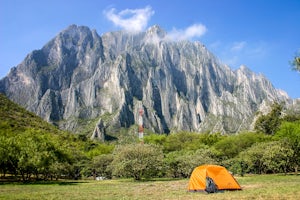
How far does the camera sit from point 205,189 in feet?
93.4

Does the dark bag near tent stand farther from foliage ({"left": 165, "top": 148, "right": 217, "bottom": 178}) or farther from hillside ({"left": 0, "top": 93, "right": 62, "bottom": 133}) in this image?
hillside ({"left": 0, "top": 93, "right": 62, "bottom": 133})

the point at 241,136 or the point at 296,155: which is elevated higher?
the point at 241,136

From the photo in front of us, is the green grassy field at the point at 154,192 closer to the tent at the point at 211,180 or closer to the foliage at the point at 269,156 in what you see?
the tent at the point at 211,180

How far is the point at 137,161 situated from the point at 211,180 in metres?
32.9

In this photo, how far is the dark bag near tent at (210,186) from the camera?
92.1ft

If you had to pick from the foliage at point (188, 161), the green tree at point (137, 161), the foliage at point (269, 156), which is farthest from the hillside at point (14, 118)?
the foliage at point (269, 156)

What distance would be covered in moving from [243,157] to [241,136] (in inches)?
1311

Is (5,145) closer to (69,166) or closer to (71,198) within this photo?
(69,166)

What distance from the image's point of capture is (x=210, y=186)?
28344 millimetres

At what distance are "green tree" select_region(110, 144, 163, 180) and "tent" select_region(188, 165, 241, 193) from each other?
3008 centimetres

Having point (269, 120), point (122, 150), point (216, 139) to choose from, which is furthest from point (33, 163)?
point (269, 120)

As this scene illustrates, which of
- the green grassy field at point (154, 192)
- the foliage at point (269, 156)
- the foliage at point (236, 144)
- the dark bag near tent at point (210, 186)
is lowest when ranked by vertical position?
the green grassy field at point (154, 192)

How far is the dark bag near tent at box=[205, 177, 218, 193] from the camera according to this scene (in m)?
28.1

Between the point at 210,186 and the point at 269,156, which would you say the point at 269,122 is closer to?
the point at 269,156
